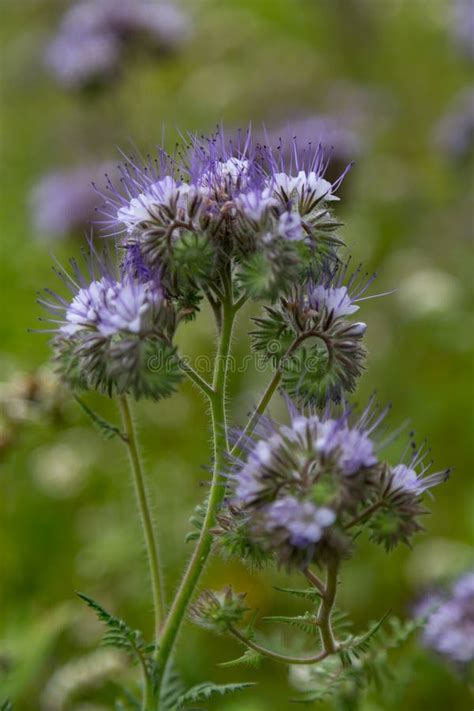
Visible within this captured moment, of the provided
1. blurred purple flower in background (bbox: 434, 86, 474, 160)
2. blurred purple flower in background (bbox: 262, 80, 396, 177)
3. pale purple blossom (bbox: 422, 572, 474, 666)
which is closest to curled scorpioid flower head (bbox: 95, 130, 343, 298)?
pale purple blossom (bbox: 422, 572, 474, 666)

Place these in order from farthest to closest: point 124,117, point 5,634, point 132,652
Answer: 1. point 124,117
2. point 5,634
3. point 132,652

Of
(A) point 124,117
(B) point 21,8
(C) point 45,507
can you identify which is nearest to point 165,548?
(C) point 45,507

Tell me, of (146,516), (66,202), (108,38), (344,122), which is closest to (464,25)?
(344,122)

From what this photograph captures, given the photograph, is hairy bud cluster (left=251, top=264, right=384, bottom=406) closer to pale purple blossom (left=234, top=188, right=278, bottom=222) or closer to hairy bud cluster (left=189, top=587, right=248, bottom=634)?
pale purple blossom (left=234, top=188, right=278, bottom=222)

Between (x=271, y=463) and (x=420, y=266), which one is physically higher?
(x=420, y=266)

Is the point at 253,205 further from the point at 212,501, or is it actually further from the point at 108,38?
the point at 108,38

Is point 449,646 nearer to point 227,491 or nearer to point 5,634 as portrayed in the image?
point 227,491
